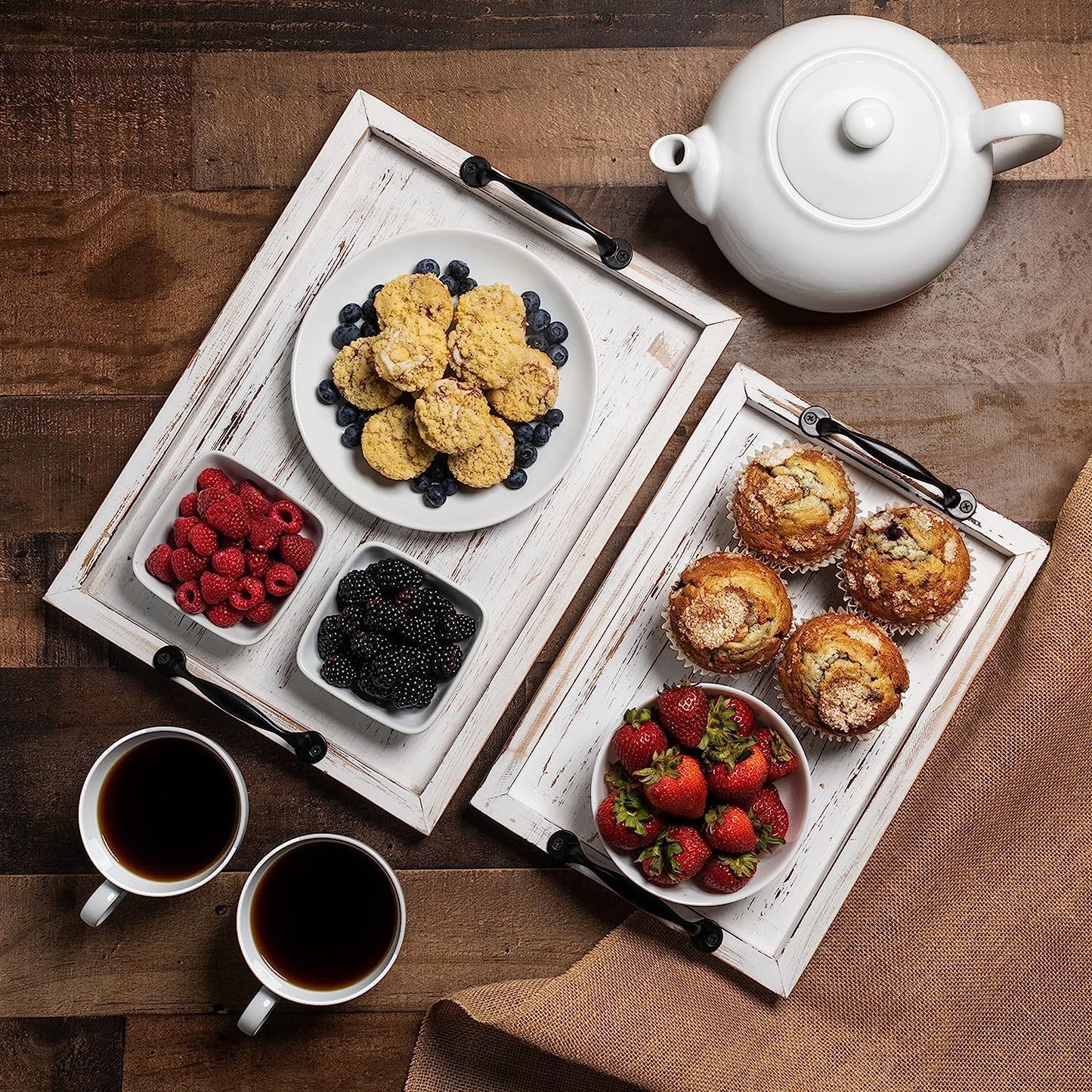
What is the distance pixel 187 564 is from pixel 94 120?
80 centimetres

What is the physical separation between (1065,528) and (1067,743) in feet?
1.07

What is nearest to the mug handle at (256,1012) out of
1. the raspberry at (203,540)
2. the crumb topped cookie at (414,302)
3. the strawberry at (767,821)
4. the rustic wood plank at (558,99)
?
the raspberry at (203,540)

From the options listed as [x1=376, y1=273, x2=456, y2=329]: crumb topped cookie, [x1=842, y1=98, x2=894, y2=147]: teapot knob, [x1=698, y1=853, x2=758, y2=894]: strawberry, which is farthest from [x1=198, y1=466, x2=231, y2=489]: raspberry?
[x1=842, y1=98, x2=894, y2=147]: teapot knob

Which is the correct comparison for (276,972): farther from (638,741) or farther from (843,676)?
(843,676)

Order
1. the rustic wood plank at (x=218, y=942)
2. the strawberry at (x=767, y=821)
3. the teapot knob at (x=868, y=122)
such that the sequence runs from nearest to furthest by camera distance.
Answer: the teapot knob at (x=868, y=122) → the strawberry at (x=767, y=821) → the rustic wood plank at (x=218, y=942)

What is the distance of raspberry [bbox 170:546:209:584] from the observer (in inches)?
53.4

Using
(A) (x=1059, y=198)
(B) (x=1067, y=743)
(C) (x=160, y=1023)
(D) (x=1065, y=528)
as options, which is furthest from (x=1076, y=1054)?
(C) (x=160, y=1023)

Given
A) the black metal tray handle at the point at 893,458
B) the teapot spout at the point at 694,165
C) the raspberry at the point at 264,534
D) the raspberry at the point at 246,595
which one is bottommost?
the raspberry at the point at 246,595

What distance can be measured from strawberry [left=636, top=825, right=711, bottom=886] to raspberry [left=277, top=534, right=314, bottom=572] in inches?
24.7

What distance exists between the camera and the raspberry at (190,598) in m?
1.36

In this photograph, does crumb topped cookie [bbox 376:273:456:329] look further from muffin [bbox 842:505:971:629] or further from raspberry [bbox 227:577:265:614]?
muffin [bbox 842:505:971:629]

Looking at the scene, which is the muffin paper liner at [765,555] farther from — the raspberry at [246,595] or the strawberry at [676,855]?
the raspberry at [246,595]

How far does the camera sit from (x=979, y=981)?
1.45 m

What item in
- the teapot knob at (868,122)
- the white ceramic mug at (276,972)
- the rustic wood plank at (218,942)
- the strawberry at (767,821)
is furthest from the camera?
the rustic wood plank at (218,942)
